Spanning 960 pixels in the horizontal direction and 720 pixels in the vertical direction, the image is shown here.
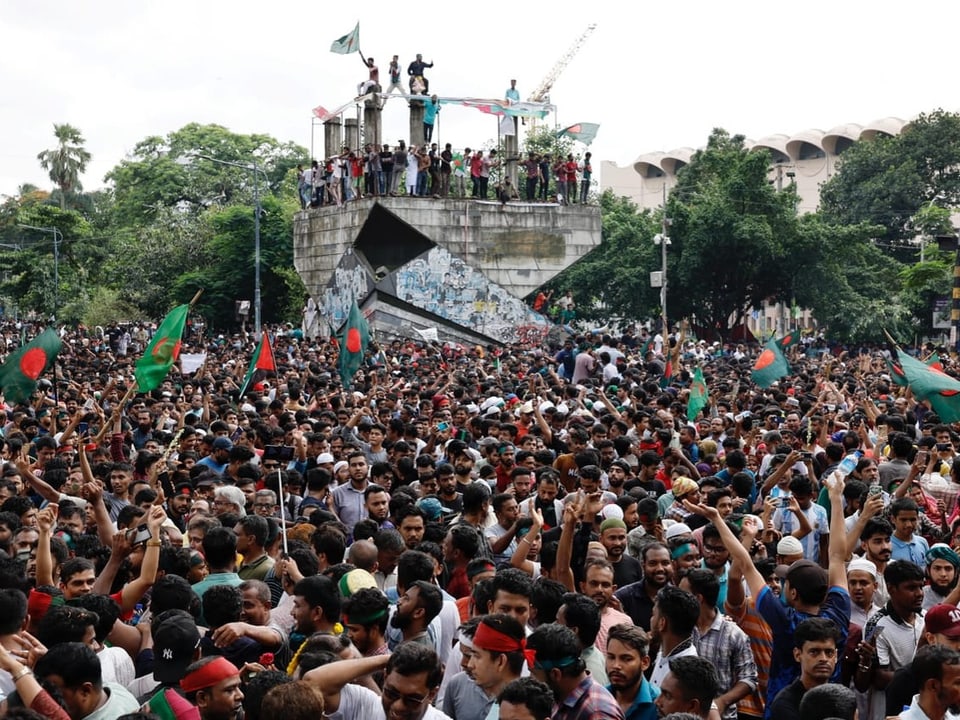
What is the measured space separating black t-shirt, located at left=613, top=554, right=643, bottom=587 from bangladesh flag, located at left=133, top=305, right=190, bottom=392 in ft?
22.3

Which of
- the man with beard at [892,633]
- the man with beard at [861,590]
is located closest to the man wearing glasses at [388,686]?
the man with beard at [892,633]

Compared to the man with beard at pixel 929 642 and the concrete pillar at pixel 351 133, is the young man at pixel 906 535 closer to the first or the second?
the man with beard at pixel 929 642

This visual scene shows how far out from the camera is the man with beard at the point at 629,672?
188 inches

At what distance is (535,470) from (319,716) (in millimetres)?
5819

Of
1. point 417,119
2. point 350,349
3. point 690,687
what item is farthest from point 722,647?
point 417,119

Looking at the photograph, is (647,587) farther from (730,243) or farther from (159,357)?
(730,243)

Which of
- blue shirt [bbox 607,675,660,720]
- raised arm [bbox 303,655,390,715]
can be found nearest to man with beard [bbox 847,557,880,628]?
blue shirt [bbox 607,675,660,720]

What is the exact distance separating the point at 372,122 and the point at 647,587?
1128 inches

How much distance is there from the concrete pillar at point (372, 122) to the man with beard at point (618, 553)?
27.5 m

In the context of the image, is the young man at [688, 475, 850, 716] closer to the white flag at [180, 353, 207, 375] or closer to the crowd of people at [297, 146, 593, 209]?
the white flag at [180, 353, 207, 375]

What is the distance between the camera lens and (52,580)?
6086 millimetres

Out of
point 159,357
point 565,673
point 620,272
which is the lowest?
point 565,673

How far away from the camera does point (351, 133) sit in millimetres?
36125

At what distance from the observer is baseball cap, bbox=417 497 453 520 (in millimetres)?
8268
